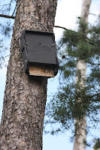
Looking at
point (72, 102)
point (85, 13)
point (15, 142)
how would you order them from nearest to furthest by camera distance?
point (15, 142)
point (72, 102)
point (85, 13)

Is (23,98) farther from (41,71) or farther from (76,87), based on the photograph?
(76,87)

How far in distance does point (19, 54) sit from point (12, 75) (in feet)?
0.34

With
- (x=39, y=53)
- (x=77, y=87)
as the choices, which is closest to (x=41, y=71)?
(x=39, y=53)

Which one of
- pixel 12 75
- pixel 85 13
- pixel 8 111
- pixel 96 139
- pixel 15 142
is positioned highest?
pixel 85 13

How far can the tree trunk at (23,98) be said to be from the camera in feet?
5.07

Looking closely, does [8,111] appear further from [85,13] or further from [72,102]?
[85,13]

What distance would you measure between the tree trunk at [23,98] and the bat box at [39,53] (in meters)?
0.04

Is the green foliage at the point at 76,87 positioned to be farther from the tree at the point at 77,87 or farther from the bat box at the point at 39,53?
the bat box at the point at 39,53

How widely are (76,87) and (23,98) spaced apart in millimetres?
1740

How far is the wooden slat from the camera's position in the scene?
1.60 meters

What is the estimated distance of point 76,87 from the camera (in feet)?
10.8

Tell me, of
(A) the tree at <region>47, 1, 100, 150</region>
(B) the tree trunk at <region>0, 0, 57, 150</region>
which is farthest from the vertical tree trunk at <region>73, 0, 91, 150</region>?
(B) the tree trunk at <region>0, 0, 57, 150</region>

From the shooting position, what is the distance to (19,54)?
170cm

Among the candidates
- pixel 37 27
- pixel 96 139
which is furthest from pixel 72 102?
pixel 37 27
